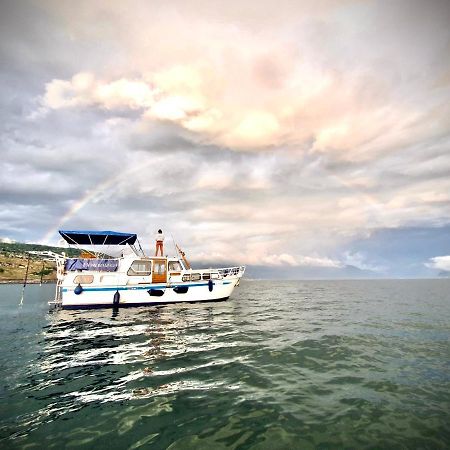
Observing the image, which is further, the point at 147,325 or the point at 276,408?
the point at 147,325

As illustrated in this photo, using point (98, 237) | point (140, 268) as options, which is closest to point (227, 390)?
point (140, 268)

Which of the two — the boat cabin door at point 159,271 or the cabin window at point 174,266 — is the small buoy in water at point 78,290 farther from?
the cabin window at point 174,266

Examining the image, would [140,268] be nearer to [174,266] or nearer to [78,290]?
[174,266]

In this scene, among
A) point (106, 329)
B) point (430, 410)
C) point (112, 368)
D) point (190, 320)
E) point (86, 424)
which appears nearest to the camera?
point (86, 424)

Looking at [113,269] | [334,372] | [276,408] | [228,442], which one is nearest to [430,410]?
[334,372]

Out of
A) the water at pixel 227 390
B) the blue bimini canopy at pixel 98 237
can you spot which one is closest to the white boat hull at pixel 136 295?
the blue bimini canopy at pixel 98 237

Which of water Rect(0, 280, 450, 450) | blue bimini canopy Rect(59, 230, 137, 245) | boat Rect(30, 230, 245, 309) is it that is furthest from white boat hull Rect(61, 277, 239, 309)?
water Rect(0, 280, 450, 450)

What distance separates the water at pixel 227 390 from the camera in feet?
22.0

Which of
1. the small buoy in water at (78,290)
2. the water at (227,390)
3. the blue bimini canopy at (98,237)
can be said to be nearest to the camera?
the water at (227,390)

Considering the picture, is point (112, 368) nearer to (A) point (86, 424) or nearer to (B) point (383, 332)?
(A) point (86, 424)

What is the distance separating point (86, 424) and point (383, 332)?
1818cm

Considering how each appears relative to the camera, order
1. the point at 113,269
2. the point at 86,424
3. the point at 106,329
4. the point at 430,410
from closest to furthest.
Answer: the point at 86,424 → the point at 430,410 → the point at 106,329 → the point at 113,269

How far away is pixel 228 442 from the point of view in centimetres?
639

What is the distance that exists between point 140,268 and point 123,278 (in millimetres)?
2071
